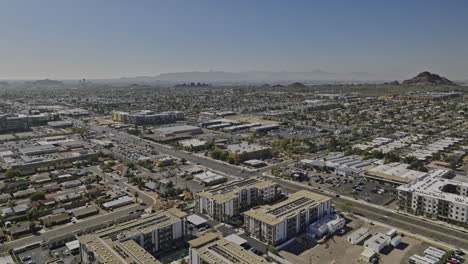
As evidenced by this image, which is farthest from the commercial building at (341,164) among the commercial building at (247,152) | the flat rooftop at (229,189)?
the flat rooftop at (229,189)

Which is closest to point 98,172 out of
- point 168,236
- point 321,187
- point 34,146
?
point 34,146

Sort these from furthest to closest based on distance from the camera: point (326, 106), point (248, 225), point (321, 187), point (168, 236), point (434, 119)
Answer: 1. point (326, 106)
2. point (434, 119)
3. point (321, 187)
4. point (248, 225)
5. point (168, 236)

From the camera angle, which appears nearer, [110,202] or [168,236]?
[168,236]

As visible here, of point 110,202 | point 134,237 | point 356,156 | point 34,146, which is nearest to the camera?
point 134,237

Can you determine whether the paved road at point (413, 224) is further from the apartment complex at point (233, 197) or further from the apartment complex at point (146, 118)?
the apartment complex at point (146, 118)

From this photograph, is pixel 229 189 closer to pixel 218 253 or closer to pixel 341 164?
pixel 218 253

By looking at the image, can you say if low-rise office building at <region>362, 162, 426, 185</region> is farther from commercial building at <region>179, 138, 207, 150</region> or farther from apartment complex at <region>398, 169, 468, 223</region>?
commercial building at <region>179, 138, 207, 150</region>

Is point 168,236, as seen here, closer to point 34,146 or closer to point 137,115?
point 34,146
